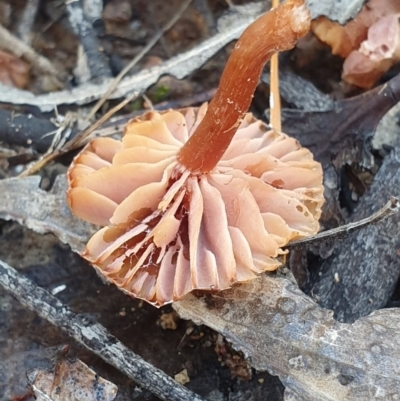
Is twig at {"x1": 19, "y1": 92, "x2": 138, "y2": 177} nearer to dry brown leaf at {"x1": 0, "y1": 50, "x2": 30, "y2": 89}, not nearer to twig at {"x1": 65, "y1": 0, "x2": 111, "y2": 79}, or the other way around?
twig at {"x1": 65, "y1": 0, "x2": 111, "y2": 79}

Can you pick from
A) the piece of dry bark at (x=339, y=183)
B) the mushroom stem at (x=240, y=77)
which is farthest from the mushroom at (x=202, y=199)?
the piece of dry bark at (x=339, y=183)

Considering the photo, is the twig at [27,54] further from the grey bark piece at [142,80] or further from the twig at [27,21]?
the grey bark piece at [142,80]

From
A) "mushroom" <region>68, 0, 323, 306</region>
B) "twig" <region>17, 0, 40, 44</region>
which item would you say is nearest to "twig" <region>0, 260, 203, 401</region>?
"mushroom" <region>68, 0, 323, 306</region>

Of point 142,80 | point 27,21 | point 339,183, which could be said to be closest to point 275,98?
point 339,183

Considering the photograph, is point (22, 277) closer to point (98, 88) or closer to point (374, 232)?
point (98, 88)

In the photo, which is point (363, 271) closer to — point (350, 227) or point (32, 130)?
point (350, 227)
